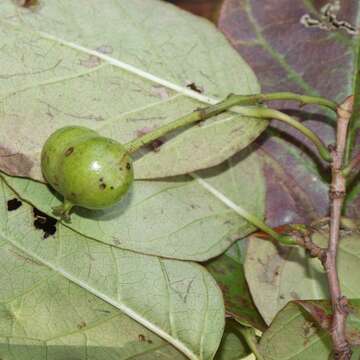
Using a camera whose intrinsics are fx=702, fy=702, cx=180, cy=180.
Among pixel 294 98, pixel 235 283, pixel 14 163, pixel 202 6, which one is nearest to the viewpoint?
pixel 14 163

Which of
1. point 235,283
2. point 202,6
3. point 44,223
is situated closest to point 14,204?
point 44,223

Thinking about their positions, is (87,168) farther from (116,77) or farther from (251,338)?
(251,338)

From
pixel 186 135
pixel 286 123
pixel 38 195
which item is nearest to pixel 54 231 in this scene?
pixel 38 195

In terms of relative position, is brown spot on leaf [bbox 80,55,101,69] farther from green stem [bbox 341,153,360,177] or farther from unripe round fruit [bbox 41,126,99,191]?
green stem [bbox 341,153,360,177]

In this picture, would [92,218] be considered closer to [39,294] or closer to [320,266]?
[39,294]

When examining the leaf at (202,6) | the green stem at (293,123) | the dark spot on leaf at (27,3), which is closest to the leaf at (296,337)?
the green stem at (293,123)

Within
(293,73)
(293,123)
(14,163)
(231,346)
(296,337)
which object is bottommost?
(231,346)
